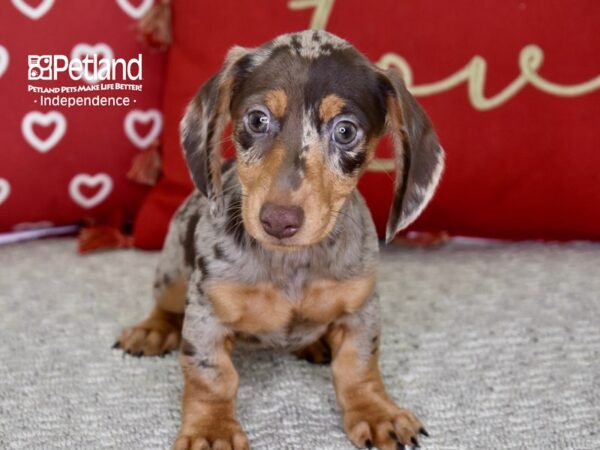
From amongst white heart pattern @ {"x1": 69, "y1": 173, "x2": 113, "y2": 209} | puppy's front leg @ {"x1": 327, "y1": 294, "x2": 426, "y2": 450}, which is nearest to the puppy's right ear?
puppy's front leg @ {"x1": 327, "y1": 294, "x2": 426, "y2": 450}

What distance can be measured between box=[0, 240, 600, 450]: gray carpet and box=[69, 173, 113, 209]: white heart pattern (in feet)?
0.67

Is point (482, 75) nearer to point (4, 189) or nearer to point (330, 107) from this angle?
point (330, 107)

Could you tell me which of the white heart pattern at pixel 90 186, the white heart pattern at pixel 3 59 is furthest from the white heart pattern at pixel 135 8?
the white heart pattern at pixel 90 186

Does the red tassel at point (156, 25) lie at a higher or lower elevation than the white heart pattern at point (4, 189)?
higher

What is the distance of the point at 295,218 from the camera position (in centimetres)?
188

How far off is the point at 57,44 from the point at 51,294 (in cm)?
91

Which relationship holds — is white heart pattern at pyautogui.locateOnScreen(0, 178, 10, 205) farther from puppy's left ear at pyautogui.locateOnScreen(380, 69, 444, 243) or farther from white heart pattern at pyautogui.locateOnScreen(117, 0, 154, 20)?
puppy's left ear at pyautogui.locateOnScreen(380, 69, 444, 243)

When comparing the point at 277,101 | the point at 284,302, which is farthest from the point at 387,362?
the point at 277,101

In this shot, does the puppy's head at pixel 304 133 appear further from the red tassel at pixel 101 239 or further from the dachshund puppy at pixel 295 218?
the red tassel at pixel 101 239

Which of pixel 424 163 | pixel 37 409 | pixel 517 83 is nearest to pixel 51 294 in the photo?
pixel 37 409

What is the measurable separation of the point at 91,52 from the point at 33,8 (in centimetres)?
25

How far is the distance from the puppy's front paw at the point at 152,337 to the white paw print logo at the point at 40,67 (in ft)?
3.43

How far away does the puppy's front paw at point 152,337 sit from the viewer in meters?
2.56

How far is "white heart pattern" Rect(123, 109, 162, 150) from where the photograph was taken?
10.8 feet
